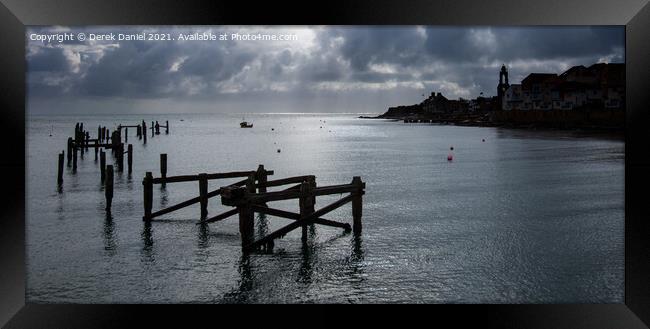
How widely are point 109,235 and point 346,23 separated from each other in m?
9.08

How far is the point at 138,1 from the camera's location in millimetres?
9727

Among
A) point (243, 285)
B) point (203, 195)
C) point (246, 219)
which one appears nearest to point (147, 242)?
point (203, 195)

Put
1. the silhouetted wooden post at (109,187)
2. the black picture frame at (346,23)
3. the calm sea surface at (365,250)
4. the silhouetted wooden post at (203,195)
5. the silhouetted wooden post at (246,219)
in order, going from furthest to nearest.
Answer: the silhouetted wooden post at (109,187), the silhouetted wooden post at (203,195), the silhouetted wooden post at (246,219), the calm sea surface at (365,250), the black picture frame at (346,23)

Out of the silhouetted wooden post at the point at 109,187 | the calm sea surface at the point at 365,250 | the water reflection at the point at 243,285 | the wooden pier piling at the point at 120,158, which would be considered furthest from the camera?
the wooden pier piling at the point at 120,158

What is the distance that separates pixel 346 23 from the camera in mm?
9898

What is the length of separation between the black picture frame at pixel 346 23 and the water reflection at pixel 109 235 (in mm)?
3859

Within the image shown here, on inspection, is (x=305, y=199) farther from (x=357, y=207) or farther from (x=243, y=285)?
(x=243, y=285)

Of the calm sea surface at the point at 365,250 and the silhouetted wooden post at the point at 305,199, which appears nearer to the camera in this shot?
the calm sea surface at the point at 365,250

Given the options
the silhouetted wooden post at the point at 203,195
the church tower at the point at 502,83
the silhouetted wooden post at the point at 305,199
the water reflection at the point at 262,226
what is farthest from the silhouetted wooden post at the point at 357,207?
the church tower at the point at 502,83

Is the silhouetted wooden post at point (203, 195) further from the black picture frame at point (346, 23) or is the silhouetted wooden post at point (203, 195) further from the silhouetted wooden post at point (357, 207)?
the black picture frame at point (346, 23)

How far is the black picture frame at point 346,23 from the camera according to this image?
9.59 m

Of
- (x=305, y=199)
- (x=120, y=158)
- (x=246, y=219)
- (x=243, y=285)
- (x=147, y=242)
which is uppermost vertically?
(x=120, y=158)

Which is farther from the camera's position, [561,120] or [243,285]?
[561,120]

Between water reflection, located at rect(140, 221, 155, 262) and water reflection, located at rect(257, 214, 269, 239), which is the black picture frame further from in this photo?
water reflection, located at rect(257, 214, 269, 239)
